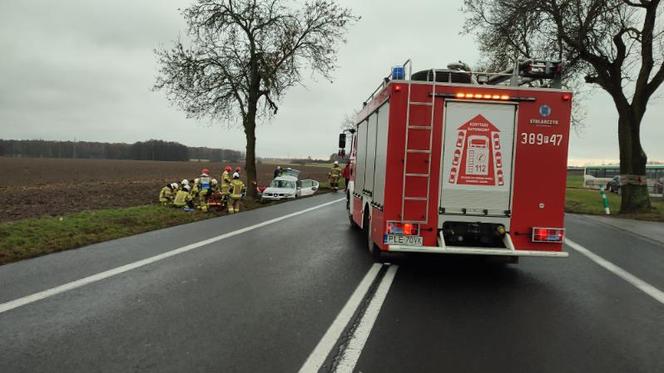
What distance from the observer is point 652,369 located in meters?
3.81

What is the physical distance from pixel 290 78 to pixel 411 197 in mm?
16118

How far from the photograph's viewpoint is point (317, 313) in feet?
16.3

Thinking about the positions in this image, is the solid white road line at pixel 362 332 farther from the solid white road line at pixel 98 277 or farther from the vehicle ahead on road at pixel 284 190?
the vehicle ahead on road at pixel 284 190

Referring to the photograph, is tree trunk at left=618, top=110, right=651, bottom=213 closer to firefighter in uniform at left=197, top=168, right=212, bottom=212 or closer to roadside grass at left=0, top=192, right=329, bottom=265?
roadside grass at left=0, top=192, right=329, bottom=265

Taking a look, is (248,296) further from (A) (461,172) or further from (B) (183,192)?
(B) (183,192)

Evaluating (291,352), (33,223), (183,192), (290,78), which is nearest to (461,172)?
(291,352)

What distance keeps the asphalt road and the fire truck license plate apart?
0.51 meters

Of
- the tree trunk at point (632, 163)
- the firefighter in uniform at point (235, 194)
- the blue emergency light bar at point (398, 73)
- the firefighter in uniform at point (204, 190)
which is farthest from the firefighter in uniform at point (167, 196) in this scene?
the tree trunk at point (632, 163)

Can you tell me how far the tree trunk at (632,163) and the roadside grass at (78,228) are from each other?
14.8 meters

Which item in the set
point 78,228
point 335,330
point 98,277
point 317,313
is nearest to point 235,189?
point 78,228

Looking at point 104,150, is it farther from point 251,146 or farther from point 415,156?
point 415,156

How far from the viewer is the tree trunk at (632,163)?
18.2m

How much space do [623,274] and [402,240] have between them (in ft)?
11.9

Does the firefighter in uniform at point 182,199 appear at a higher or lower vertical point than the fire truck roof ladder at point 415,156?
lower
